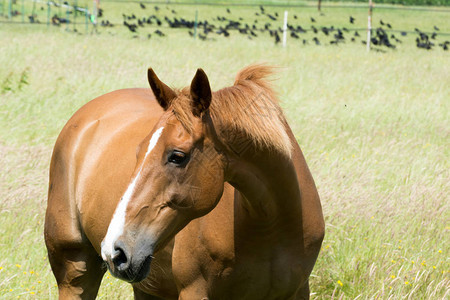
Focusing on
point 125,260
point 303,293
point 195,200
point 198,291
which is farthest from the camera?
point 303,293

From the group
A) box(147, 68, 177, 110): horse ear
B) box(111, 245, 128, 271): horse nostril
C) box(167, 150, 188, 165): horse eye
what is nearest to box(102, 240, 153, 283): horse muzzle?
box(111, 245, 128, 271): horse nostril

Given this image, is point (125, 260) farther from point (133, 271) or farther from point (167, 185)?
point (167, 185)

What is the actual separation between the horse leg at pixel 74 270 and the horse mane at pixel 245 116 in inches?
59.6

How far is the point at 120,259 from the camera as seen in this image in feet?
6.95

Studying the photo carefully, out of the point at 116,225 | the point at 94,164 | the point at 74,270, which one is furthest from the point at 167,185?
the point at 74,270

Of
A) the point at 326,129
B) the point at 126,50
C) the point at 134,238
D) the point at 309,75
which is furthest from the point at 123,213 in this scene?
the point at 126,50

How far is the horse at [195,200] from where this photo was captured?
2.20 metres

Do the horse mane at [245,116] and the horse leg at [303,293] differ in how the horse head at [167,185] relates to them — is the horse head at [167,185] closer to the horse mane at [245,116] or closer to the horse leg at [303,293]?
the horse mane at [245,116]

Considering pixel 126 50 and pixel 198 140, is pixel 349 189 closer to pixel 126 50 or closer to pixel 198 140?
pixel 198 140

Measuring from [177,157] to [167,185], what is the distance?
0.35ft

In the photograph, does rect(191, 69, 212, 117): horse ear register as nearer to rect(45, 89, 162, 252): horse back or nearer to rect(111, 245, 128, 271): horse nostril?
rect(111, 245, 128, 271): horse nostril

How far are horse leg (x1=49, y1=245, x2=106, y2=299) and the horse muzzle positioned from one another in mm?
1394

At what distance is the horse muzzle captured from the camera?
2.09 metres

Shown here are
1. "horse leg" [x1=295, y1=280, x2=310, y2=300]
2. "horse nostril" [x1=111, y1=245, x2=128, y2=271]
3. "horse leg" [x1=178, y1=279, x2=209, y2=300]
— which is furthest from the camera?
"horse leg" [x1=295, y1=280, x2=310, y2=300]
